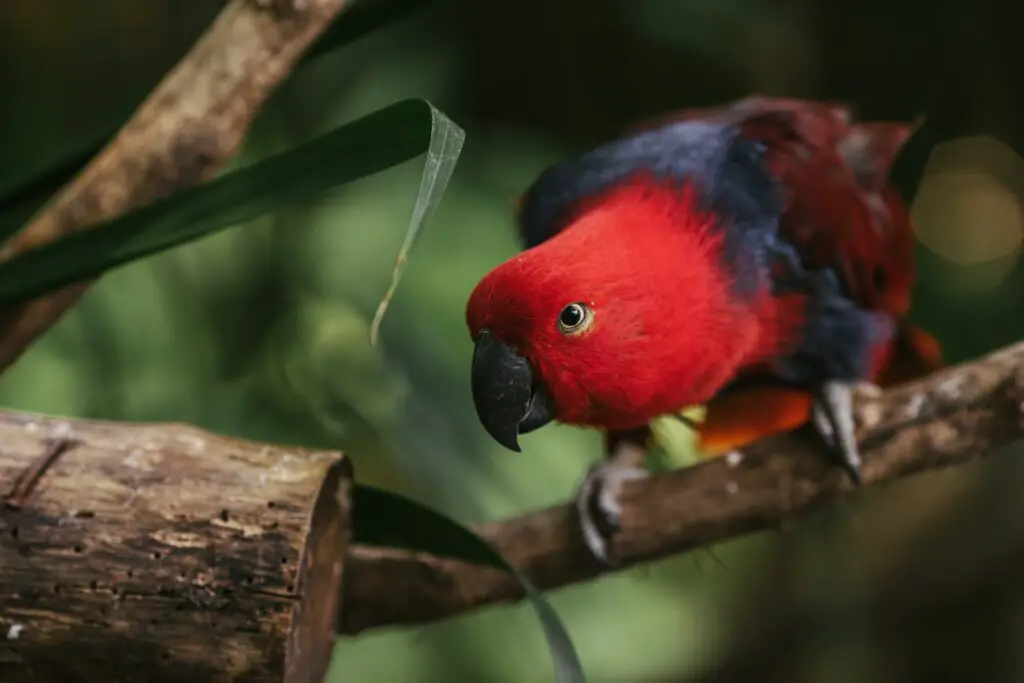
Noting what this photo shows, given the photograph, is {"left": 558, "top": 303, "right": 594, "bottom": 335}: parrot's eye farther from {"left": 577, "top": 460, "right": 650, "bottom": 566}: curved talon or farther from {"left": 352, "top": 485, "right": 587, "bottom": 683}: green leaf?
{"left": 577, "top": 460, "right": 650, "bottom": 566}: curved talon

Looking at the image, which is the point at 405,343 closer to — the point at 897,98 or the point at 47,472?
the point at 47,472

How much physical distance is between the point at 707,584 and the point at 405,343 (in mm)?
762

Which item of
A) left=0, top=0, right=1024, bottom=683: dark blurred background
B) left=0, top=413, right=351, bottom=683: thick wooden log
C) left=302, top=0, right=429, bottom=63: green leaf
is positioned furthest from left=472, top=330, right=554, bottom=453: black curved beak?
left=0, top=0, right=1024, bottom=683: dark blurred background

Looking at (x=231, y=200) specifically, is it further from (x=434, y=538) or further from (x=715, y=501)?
(x=715, y=501)

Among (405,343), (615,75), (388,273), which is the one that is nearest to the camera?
(405,343)

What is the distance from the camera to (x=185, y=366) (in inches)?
50.4

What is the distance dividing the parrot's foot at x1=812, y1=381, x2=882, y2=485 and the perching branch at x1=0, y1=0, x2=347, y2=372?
1.78 feet

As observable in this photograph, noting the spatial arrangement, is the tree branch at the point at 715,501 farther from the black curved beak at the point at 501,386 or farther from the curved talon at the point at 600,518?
the black curved beak at the point at 501,386

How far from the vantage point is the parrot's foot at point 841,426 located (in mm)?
801

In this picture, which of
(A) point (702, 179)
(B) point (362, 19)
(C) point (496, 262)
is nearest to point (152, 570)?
(B) point (362, 19)

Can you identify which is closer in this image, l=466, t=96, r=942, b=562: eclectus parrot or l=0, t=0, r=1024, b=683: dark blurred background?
l=466, t=96, r=942, b=562: eclectus parrot

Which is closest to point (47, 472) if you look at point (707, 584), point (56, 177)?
point (56, 177)

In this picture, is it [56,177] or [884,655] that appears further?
[884,655]

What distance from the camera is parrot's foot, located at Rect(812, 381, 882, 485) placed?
2.63 ft
